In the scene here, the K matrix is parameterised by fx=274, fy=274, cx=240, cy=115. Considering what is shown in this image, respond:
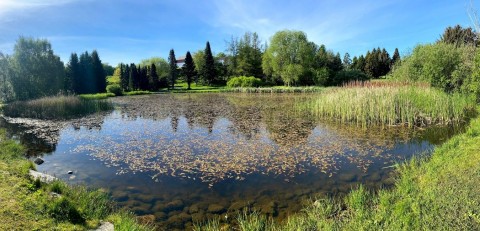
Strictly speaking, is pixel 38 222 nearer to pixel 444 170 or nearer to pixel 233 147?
pixel 233 147

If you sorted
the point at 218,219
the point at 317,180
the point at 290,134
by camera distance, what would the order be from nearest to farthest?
the point at 218,219 → the point at 317,180 → the point at 290,134

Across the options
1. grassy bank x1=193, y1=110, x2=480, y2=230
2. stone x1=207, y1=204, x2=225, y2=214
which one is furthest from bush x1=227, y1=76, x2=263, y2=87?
stone x1=207, y1=204, x2=225, y2=214

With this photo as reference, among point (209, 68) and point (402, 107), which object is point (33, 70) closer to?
point (402, 107)

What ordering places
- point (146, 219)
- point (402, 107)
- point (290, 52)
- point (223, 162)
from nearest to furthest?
point (146, 219), point (223, 162), point (402, 107), point (290, 52)

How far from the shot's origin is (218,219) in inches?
192

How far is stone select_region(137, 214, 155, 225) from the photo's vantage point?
472cm

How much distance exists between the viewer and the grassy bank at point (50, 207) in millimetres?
3861

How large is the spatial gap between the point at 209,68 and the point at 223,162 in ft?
188

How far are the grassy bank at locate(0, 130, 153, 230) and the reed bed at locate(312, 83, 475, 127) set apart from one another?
41.1ft

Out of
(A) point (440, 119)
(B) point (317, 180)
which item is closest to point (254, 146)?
(B) point (317, 180)

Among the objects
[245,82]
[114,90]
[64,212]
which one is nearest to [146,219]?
[64,212]

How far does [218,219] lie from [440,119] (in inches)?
518

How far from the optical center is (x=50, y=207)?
418 centimetres

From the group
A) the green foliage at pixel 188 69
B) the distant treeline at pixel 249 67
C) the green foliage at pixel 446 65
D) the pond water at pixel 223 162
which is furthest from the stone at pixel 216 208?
the green foliage at pixel 188 69
